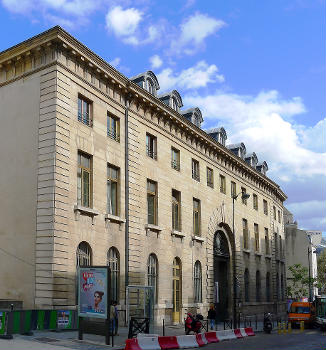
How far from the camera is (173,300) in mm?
30953

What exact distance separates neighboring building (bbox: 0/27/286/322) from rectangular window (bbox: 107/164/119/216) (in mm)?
54

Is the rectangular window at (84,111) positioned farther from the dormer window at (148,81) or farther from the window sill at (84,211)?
the dormer window at (148,81)

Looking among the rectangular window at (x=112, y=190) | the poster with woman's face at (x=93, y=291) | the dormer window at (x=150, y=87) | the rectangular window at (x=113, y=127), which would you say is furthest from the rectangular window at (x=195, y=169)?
the poster with woman's face at (x=93, y=291)

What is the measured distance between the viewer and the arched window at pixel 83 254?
23.3 m

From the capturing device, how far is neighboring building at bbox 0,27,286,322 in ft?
73.1

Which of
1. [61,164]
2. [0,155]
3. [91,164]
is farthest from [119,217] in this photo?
[0,155]

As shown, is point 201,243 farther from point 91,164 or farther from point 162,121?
point 91,164

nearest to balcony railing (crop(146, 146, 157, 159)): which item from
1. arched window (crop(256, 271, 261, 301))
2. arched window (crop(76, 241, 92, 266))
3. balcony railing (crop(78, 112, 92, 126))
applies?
balcony railing (crop(78, 112, 92, 126))

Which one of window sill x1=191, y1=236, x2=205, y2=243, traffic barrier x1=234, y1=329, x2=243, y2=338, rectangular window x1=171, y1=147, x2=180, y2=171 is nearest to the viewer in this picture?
traffic barrier x1=234, y1=329, x2=243, y2=338

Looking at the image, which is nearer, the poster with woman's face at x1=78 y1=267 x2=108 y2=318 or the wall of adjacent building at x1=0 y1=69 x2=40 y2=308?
the poster with woman's face at x1=78 y1=267 x2=108 y2=318

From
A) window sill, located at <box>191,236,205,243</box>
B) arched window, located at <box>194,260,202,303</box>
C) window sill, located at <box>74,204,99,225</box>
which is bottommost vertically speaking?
arched window, located at <box>194,260,202,303</box>

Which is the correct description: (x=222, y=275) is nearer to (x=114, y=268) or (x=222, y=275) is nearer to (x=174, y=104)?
(x=174, y=104)

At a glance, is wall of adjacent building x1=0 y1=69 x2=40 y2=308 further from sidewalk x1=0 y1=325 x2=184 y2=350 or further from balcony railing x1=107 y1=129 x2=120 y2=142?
balcony railing x1=107 y1=129 x2=120 y2=142

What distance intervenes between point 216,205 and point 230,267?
18.3 feet
